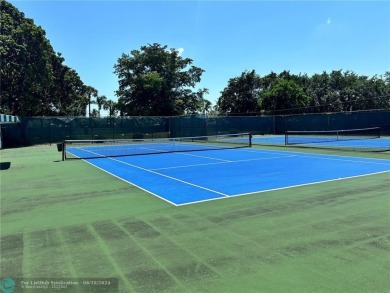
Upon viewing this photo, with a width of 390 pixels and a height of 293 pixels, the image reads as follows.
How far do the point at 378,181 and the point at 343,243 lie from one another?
5.46 meters

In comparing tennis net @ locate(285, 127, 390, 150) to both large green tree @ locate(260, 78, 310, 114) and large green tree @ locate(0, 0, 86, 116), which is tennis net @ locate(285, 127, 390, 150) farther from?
large green tree @ locate(0, 0, 86, 116)

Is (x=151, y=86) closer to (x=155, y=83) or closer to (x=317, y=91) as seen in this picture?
(x=155, y=83)

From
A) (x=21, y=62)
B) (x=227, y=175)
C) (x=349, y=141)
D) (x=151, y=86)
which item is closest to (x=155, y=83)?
(x=151, y=86)

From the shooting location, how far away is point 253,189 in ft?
28.2

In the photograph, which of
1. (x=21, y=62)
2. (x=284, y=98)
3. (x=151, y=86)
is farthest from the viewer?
(x=284, y=98)

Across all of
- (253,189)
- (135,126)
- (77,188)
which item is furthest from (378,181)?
(135,126)

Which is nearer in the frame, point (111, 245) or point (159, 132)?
point (111, 245)

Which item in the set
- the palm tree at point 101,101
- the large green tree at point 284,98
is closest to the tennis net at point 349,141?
the large green tree at point 284,98

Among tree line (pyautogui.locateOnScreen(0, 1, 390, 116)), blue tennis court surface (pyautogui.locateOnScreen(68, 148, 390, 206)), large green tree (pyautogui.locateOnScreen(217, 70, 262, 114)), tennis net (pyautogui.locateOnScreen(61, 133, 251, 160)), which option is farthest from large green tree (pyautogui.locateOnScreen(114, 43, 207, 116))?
blue tennis court surface (pyautogui.locateOnScreen(68, 148, 390, 206))

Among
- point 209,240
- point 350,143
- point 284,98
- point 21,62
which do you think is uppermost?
point 21,62

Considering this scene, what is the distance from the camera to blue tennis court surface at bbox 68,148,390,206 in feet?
27.9

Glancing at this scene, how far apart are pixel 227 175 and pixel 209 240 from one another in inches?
239

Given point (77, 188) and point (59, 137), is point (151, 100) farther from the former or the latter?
point (77, 188)

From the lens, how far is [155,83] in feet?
150
